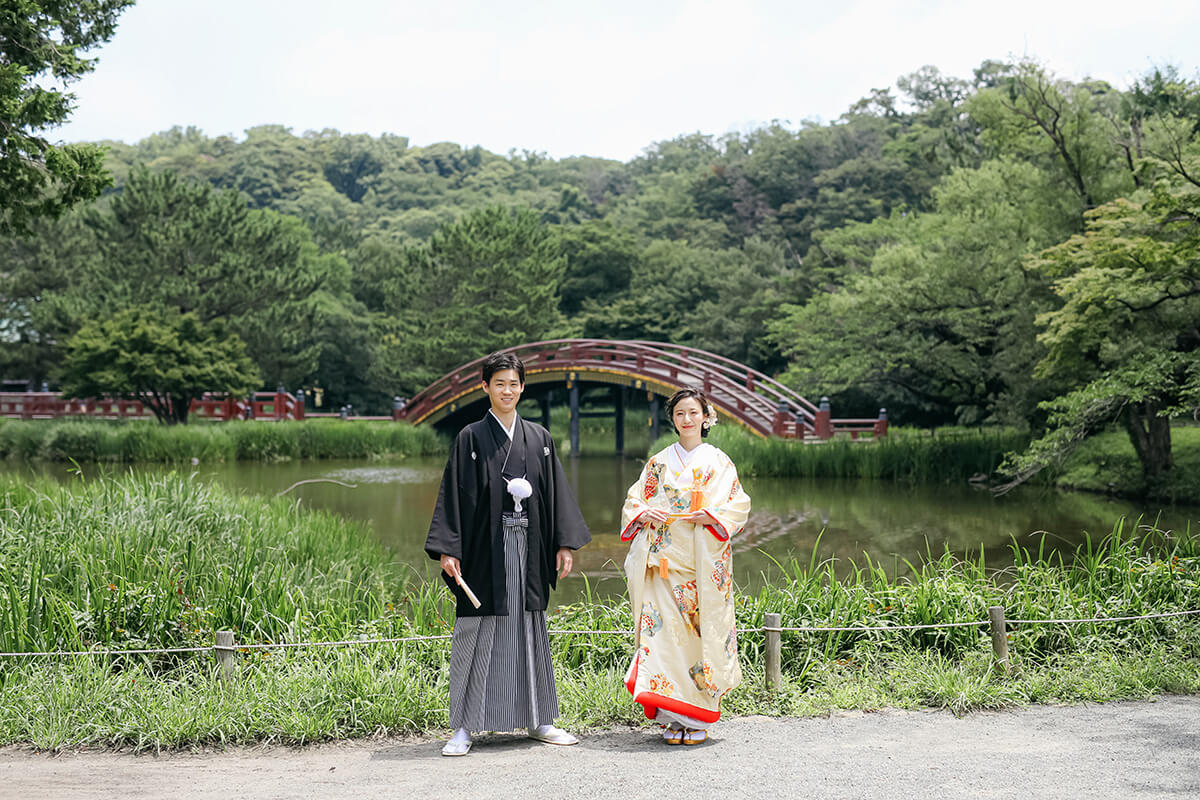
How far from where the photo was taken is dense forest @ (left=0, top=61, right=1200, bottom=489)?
12.2 m

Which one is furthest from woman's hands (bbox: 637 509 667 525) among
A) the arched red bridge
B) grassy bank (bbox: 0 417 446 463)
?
grassy bank (bbox: 0 417 446 463)

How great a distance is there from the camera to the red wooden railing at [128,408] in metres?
25.4

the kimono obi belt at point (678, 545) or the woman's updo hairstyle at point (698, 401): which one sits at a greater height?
the woman's updo hairstyle at point (698, 401)

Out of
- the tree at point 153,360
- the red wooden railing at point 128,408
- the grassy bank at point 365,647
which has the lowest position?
the grassy bank at point 365,647

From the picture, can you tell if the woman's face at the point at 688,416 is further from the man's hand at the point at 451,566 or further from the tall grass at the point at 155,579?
the tall grass at the point at 155,579

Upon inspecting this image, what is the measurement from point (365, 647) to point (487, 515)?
1.37 metres

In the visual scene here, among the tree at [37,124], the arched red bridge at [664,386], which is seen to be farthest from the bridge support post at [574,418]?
the tree at [37,124]

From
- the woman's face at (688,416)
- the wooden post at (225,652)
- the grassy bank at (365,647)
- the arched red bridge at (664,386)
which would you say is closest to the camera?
the woman's face at (688,416)

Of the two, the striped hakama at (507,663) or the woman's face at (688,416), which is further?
the woman's face at (688,416)

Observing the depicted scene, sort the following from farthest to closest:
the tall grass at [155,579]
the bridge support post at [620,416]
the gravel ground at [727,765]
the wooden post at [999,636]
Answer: the bridge support post at [620,416] → the tall grass at [155,579] → the wooden post at [999,636] → the gravel ground at [727,765]

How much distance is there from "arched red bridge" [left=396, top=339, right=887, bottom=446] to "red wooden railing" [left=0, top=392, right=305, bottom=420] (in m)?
2.98

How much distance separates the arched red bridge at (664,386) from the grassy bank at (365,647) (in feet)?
34.2

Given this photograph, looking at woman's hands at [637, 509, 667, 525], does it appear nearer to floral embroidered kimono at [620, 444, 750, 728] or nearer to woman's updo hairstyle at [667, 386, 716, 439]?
floral embroidered kimono at [620, 444, 750, 728]

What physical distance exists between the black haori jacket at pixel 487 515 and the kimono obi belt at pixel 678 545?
317mm
